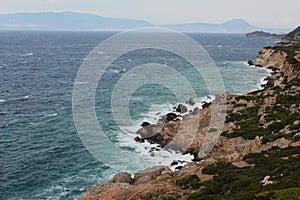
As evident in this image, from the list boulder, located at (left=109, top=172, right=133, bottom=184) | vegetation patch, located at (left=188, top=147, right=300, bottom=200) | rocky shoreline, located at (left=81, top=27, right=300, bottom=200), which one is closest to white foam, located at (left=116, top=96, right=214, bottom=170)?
rocky shoreline, located at (left=81, top=27, right=300, bottom=200)

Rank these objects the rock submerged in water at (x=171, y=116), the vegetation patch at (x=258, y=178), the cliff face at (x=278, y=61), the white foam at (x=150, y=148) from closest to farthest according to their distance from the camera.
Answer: the vegetation patch at (x=258, y=178), the white foam at (x=150, y=148), the rock submerged in water at (x=171, y=116), the cliff face at (x=278, y=61)

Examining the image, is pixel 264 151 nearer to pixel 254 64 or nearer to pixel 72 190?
pixel 72 190

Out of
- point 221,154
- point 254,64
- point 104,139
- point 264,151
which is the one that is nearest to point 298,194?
point 264,151

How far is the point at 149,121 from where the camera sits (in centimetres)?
5731

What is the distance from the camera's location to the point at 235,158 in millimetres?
34094

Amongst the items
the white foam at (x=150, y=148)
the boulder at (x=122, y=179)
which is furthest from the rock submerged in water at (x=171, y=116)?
the boulder at (x=122, y=179)

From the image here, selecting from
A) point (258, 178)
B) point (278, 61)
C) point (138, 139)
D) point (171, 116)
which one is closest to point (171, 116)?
point (171, 116)

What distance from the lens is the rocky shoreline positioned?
2191 centimetres

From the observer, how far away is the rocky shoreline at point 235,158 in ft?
71.9

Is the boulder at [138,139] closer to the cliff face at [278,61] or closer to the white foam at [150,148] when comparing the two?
the white foam at [150,148]

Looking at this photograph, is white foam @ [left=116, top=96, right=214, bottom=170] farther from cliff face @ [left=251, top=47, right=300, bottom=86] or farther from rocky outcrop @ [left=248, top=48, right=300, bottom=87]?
rocky outcrop @ [left=248, top=48, right=300, bottom=87]

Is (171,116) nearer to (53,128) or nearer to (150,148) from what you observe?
(150,148)

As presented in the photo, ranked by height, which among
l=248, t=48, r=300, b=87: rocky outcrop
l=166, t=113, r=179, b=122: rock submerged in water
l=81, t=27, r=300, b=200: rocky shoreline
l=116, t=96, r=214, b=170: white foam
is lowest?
l=116, t=96, r=214, b=170: white foam

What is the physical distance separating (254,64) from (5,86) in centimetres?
8817
